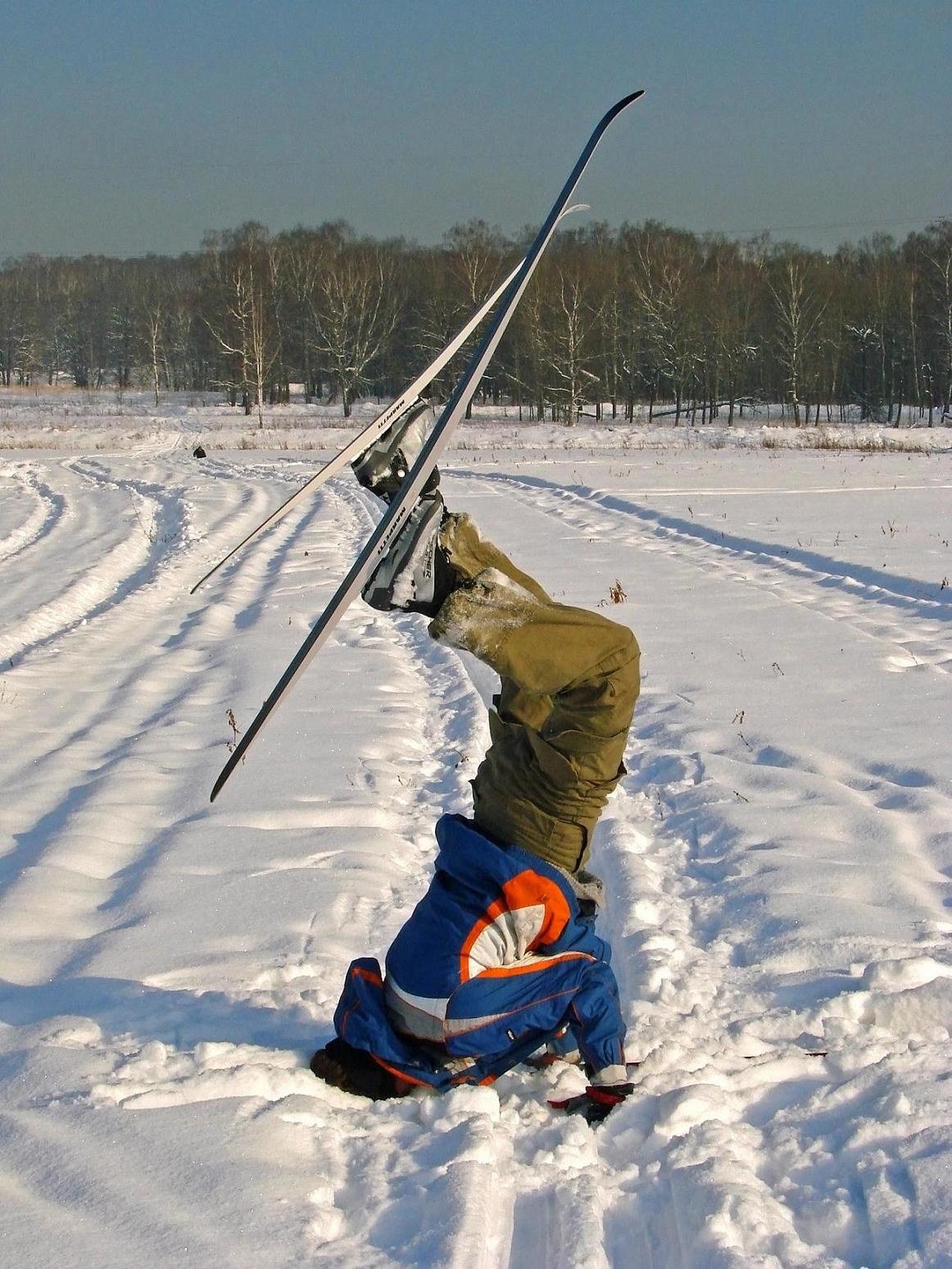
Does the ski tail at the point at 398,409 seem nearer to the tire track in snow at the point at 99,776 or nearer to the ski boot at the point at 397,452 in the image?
the ski boot at the point at 397,452

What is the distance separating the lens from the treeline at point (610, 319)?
5500 cm

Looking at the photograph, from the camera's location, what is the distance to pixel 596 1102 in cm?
291

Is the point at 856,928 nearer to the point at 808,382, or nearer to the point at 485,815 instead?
the point at 485,815

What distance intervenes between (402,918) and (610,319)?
5557cm

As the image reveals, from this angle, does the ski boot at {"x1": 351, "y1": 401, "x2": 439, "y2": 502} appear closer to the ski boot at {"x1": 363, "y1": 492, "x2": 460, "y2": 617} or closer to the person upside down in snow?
the person upside down in snow

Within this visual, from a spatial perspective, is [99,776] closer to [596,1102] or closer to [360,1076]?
[360,1076]

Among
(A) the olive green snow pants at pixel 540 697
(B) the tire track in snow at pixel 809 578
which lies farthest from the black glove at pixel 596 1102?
(B) the tire track in snow at pixel 809 578

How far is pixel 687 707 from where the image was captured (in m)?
6.62

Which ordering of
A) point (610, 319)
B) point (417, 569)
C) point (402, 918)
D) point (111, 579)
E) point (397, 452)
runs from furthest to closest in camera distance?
point (610, 319)
point (111, 579)
point (402, 918)
point (397, 452)
point (417, 569)

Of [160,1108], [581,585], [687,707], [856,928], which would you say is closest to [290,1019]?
[160,1108]

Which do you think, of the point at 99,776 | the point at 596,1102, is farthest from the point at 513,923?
the point at 99,776

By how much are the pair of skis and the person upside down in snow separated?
0.18 meters

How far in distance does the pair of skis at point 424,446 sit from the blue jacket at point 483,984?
2.12ft

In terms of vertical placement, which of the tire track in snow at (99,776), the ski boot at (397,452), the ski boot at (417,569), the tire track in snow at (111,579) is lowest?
the tire track in snow at (99,776)
